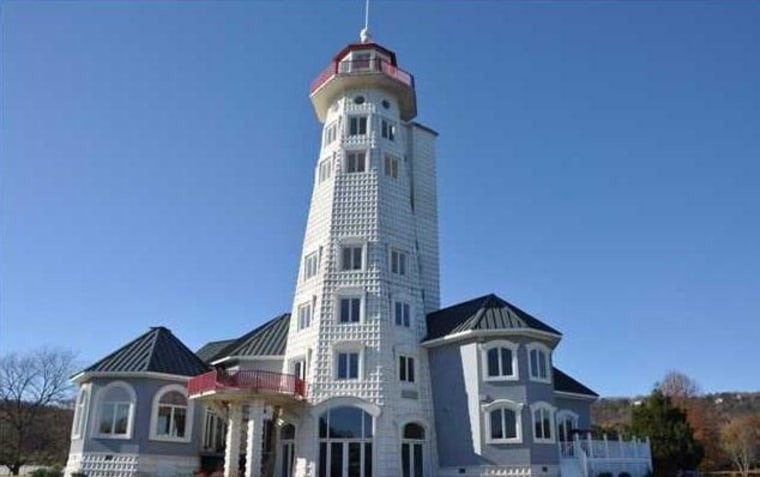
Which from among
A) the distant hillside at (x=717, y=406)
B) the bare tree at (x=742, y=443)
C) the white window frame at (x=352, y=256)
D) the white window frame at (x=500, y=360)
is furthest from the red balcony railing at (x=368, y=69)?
the distant hillside at (x=717, y=406)

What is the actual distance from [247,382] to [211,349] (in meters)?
13.1

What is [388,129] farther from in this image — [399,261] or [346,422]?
[346,422]

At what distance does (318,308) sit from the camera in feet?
103

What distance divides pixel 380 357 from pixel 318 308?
159 inches

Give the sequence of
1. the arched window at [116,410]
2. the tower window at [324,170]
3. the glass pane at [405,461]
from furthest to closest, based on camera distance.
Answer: the tower window at [324,170] < the arched window at [116,410] < the glass pane at [405,461]

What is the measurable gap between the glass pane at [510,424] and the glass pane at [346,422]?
6436mm

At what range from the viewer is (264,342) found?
112 feet

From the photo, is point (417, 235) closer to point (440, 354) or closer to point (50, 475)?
point (440, 354)

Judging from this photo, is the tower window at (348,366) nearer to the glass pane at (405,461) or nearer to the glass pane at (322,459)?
the glass pane at (322,459)

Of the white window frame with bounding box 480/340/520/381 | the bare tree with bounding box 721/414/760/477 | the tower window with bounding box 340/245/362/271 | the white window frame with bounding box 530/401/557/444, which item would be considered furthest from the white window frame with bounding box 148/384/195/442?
the bare tree with bounding box 721/414/760/477

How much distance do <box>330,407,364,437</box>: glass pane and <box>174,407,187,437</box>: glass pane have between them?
23.8 feet

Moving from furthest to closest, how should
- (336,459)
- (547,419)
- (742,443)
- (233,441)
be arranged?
(742,443) < (336,459) < (233,441) < (547,419)

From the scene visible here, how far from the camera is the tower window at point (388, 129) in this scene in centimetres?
3580

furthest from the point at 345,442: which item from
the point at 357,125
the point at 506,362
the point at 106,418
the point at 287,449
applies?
the point at 357,125
